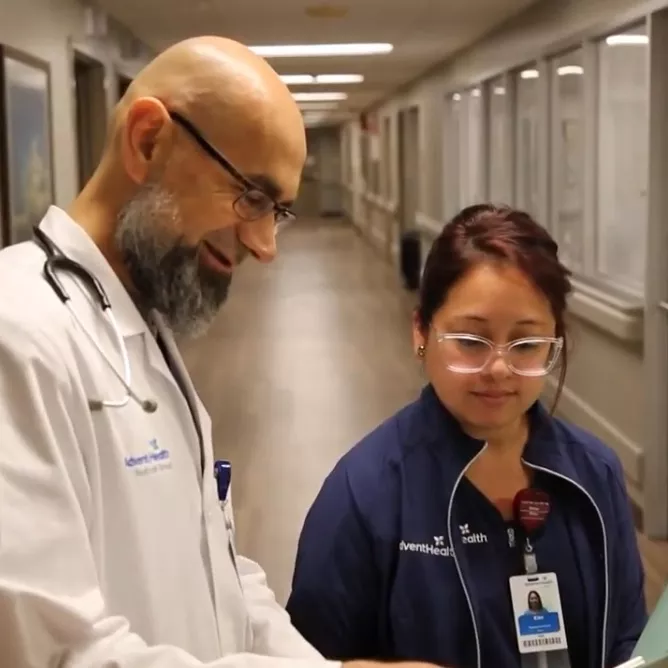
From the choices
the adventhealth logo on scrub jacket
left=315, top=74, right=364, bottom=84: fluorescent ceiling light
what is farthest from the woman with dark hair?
left=315, top=74, right=364, bottom=84: fluorescent ceiling light

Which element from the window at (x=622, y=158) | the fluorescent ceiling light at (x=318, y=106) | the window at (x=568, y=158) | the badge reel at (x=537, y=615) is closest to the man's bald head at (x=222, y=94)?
the badge reel at (x=537, y=615)

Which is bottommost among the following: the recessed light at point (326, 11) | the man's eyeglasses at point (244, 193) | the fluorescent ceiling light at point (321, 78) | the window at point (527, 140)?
the man's eyeglasses at point (244, 193)

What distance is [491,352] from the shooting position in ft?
4.93

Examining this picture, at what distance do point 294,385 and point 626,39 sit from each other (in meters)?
3.25

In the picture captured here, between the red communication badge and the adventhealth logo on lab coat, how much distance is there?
525 millimetres

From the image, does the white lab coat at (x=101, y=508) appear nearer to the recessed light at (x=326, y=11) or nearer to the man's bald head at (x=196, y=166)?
the man's bald head at (x=196, y=166)

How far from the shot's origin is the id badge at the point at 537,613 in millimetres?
1459

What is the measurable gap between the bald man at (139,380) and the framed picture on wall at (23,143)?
9.52ft

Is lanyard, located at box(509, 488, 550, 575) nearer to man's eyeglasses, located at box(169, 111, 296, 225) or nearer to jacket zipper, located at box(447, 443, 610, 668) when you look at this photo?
jacket zipper, located at box(447, 443, 610, 668)

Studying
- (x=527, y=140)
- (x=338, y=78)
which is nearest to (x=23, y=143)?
(x=527, y=140)

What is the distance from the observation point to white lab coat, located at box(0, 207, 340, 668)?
1.03 metres

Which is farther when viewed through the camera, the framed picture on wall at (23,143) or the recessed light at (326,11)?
the recessed light at (326,11)

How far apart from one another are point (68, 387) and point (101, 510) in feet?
0.50

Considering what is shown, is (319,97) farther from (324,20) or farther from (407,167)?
(324,20)
